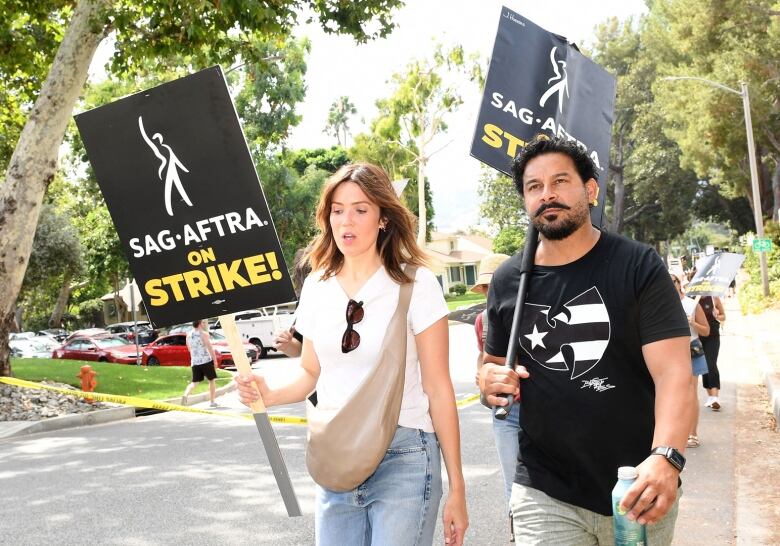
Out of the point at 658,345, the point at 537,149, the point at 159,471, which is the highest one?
the point at 537,149

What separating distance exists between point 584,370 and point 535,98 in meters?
2.99

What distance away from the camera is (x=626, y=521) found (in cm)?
255

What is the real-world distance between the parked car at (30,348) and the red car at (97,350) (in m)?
4.96

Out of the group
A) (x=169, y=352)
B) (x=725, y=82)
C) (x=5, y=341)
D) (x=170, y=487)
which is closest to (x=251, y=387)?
(x=170, y=487)

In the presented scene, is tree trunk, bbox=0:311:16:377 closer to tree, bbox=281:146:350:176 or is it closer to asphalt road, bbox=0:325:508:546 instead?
asphalt road, bbox=0:325:508:546

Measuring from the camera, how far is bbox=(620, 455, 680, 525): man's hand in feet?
8.32

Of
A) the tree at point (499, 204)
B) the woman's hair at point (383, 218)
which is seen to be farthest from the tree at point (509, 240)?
the woman's hair at point (383, 218)

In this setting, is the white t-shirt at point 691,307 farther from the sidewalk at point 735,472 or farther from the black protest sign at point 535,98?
the black protest sign at point 535,98

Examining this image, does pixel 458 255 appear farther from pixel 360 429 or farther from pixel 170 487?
pixel 360 429

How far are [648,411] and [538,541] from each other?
21.6 inches

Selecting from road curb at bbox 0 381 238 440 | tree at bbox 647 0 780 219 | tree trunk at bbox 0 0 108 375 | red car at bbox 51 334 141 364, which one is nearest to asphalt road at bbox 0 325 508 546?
road curb at bbox 0 381 238 440

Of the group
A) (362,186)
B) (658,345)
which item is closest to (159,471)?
(362,186)

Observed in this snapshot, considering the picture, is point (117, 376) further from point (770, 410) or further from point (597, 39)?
point (597, 39)

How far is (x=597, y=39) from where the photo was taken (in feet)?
227
